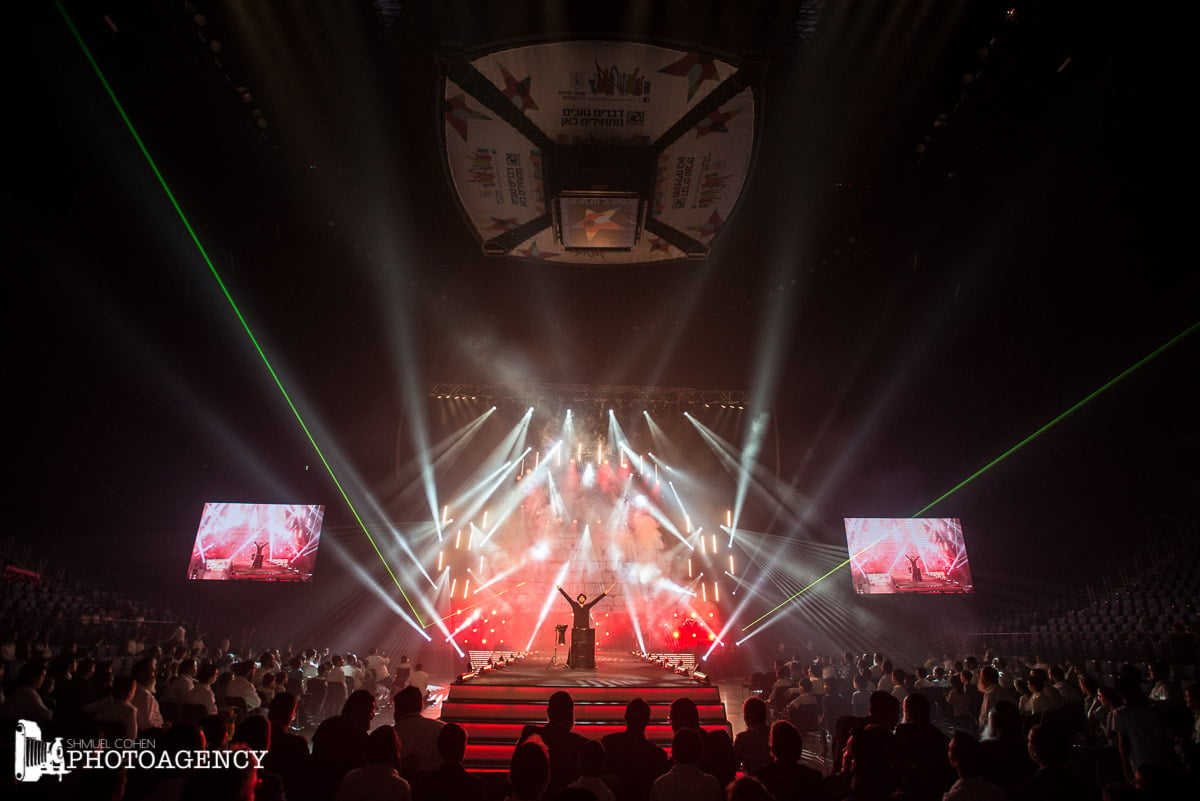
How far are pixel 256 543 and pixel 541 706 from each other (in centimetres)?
1208

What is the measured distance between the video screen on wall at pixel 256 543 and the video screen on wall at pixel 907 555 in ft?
53.1

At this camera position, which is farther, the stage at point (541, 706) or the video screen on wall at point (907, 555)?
the video screen on wall at point (907, 555)

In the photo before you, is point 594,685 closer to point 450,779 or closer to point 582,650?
point 582,650

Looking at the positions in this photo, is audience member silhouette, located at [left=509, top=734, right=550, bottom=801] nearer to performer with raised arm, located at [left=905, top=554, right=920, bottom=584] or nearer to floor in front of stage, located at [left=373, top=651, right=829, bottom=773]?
floor in front of stage, located at [left=373, top=651, right=829, bottom=773]

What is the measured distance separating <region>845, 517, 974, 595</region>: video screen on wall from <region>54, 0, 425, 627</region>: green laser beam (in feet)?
45.9

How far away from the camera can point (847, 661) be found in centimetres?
1178

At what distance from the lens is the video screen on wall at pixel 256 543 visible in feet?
50.1

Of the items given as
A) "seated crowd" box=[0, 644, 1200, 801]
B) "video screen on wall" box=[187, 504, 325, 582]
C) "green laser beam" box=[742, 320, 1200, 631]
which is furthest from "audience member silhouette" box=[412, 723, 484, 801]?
"video screen on wall" box=[187, 504, 325, 582]

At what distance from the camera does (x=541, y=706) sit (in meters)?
7.48

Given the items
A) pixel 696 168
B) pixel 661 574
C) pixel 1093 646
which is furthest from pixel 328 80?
pixel 661 574

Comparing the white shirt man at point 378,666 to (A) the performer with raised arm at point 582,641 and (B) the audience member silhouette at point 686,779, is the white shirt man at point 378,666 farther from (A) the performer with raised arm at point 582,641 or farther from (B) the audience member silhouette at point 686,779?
(B) the audience member silhouette at point 686,779

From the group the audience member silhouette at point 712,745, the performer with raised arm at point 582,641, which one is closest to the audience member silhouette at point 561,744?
the audience member silhouette at point 712,745

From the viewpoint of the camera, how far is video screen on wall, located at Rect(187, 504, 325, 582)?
50.1 feet

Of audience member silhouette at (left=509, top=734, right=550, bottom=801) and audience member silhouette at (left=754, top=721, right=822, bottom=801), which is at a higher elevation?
audience member silhouette at (left=509, top=734, right=550, bottom=801)
